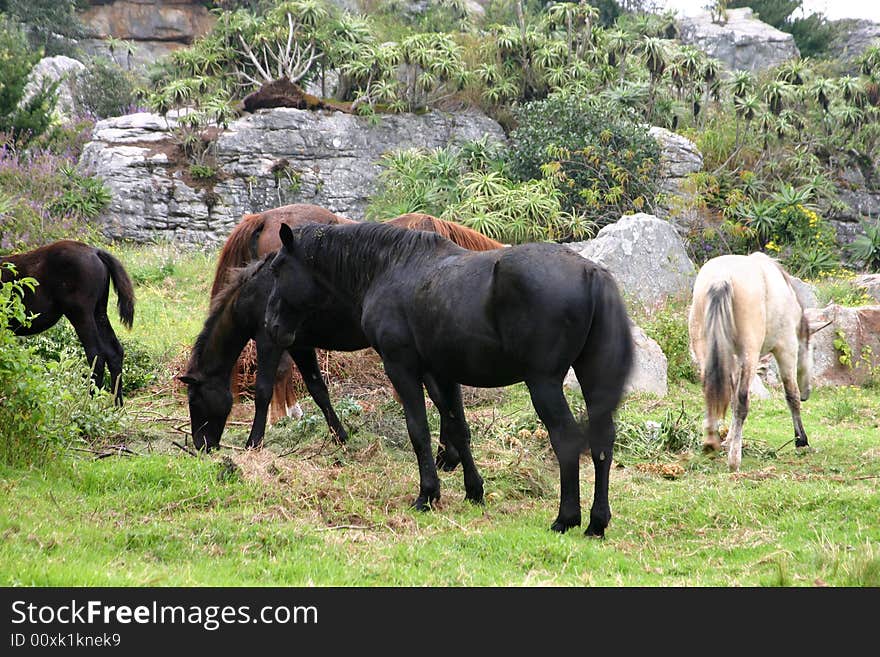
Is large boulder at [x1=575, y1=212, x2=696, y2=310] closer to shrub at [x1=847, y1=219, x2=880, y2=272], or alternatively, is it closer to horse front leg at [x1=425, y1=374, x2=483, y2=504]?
horse front leg at [x1=425, y1=374, x2=483, y2=504]

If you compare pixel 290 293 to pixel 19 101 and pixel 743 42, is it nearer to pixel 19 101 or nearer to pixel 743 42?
pixel 19 101

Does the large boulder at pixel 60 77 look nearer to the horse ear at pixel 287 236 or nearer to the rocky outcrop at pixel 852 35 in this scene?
the horse ear at pixel 287 236

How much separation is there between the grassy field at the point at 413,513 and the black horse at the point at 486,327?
52 centimetres

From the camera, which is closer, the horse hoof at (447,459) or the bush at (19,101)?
the horse hoof at (447,459)

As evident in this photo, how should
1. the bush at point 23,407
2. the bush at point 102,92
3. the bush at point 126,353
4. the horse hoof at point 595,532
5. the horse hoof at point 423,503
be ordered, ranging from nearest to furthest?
the horse hoof at point 595,532 < the horse hoof at point 423,503 < the bush at point 23,407 < the bush at point 126,353 < the bush at point 102,92

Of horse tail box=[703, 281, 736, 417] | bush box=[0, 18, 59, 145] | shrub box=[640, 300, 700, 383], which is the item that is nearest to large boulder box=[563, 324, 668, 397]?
shrub box=[640, 300, 700, 383]

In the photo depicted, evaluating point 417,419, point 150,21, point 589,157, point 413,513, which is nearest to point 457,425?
point 417,419

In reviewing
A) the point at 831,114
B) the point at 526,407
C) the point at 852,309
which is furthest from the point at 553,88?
the point at 526,407

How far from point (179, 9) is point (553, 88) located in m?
26.2

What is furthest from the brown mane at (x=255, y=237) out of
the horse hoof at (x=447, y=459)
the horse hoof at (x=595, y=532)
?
the horse hoof at (x=595, y=532)

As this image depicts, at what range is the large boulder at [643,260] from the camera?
15.1 m

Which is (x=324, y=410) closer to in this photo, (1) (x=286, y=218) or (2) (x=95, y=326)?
(1) (x=286, y=218)

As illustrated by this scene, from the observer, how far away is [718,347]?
753 centimetres

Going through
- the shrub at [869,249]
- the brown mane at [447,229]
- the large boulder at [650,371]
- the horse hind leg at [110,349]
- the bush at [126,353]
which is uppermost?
the brown mane at [447,229]
